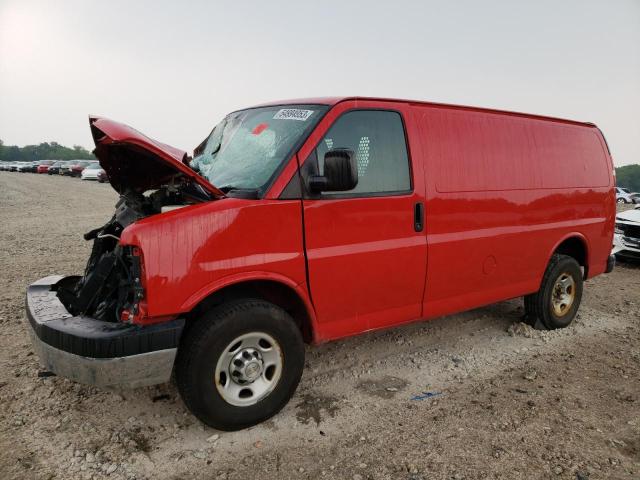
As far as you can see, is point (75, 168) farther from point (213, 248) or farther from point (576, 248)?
point (213, 248)

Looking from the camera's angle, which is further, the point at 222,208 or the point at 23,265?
the point at 23,265

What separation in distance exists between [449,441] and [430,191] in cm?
184

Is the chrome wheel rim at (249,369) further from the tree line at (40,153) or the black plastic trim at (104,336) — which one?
the tree line at (40,153)

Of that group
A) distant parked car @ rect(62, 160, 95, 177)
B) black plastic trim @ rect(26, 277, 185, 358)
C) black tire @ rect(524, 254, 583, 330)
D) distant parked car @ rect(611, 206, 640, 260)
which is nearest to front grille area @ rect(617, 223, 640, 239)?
distant parked car @ rect(611, 206, 640, 260)

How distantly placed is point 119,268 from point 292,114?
1665mm

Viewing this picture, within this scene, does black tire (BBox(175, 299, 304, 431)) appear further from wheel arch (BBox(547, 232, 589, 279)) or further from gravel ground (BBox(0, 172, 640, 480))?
wheel arch (BBox(547, 232, 589, 279))

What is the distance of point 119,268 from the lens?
3354mm

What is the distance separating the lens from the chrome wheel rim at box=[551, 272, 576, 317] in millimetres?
5217

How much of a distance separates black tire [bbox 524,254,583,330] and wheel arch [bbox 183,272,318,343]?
2840 millimetres

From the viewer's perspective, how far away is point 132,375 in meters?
2.83

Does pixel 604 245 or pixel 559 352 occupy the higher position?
pixel 604 245

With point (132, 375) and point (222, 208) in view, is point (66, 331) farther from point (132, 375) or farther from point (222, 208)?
point (222, 208)

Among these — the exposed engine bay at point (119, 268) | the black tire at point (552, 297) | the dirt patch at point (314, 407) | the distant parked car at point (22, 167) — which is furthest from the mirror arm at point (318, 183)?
the distant parked car at point (22, 167)

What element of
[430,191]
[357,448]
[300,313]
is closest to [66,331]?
[300,313]
